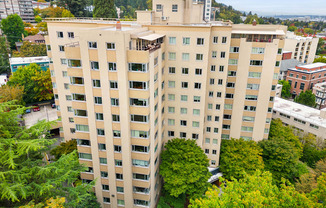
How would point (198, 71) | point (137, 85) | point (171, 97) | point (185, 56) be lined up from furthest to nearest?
point (171, 97) < point (198, 71) < point (185, 56) < point (137, 85)

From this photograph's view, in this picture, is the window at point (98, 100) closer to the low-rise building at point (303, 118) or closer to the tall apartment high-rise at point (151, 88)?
the tall apartment high-rise at point (151, 88)

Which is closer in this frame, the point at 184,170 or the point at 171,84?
the point at 184,170

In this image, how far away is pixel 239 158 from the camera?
40.0 metres

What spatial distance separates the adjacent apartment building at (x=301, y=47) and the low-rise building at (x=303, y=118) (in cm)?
6001

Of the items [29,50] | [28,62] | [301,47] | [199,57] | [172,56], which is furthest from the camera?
[301,47]

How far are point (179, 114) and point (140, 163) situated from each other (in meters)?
11.7

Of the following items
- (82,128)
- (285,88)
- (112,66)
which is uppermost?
(112,66)

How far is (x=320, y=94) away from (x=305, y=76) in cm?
1075

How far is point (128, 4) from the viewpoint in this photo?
198m

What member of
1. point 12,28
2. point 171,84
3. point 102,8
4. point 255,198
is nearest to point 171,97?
point 171,84

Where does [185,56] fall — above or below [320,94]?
above

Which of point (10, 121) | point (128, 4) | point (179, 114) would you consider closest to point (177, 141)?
point (179, 114)

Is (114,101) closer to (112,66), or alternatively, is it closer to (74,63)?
(112,66)

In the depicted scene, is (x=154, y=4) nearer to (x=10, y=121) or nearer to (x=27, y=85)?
(x=10, y=121)
